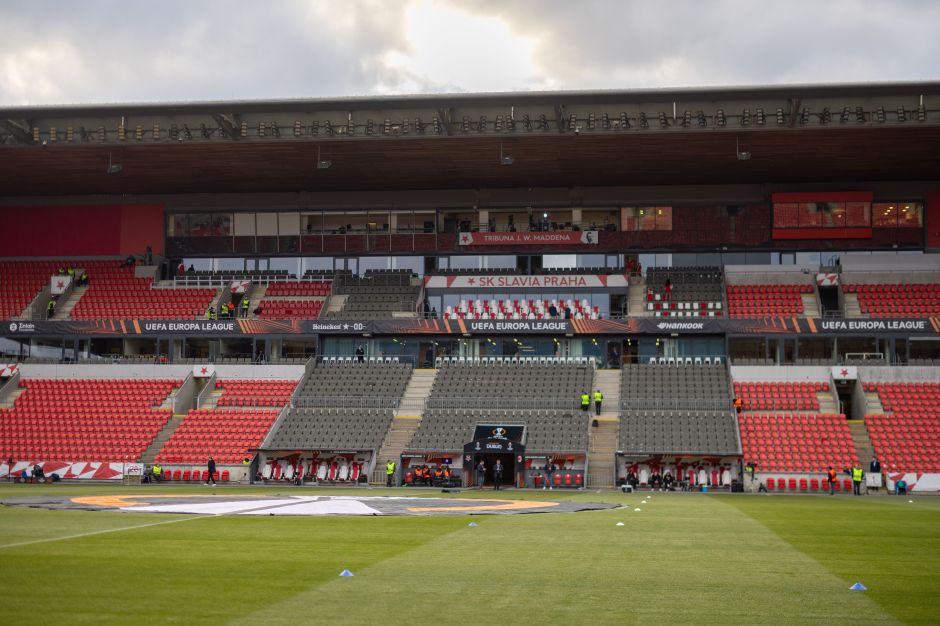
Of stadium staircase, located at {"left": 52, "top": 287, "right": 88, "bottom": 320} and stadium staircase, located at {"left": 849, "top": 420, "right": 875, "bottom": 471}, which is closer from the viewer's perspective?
stadium staircase, located at {"left": 849, "top": 420, "right": 875, "bottom": 471}

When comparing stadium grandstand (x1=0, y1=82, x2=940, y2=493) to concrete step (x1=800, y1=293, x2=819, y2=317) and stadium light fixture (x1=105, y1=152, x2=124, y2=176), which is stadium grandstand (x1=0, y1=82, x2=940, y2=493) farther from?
concrete step (x1=800, y1=293, x2=819, y2=317)

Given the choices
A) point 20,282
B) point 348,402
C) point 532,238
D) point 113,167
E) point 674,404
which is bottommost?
point 348,402

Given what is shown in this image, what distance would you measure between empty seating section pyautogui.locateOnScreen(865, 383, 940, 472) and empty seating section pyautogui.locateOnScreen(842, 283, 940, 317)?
5.96 m

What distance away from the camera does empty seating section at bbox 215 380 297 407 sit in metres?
53.9

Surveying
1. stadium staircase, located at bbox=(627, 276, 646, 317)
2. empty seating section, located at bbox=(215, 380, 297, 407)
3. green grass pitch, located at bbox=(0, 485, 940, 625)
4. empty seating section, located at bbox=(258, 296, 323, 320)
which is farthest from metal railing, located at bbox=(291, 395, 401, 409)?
green grass pitch, located at bbox=(0, 485, 940, 625)

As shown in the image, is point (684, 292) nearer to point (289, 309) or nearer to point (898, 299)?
point (898, 299)

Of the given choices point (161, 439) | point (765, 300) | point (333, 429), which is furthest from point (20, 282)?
point (765, 300)

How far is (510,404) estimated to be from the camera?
171 feet

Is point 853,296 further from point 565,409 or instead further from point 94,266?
Answer: point 94,266

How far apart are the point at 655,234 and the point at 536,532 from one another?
145 ft

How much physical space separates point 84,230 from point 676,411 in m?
40.6

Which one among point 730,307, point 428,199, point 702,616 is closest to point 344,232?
point 428,199

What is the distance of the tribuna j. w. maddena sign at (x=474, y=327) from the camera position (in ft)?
178

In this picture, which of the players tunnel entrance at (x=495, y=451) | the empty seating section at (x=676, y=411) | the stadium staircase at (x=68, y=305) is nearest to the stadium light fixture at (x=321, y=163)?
the players tunnel entrance at (x=495, y=451)
